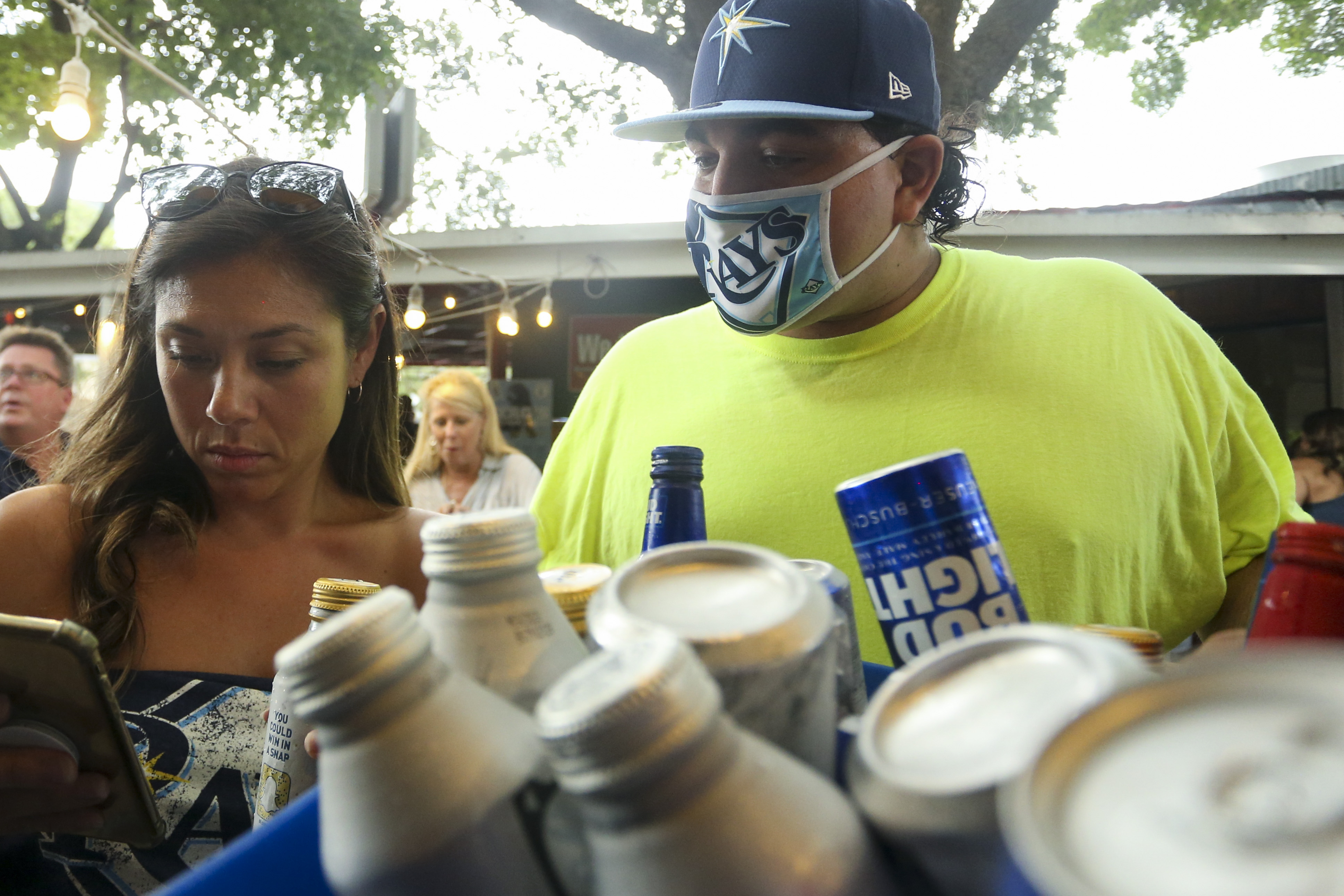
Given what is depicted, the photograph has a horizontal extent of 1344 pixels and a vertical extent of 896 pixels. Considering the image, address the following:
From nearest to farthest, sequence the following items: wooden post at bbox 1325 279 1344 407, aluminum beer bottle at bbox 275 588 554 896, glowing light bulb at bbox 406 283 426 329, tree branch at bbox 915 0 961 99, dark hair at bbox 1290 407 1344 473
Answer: aluminum beer bottle at bbox 275 588 554 896
dark hair at bbox 1290 407 1344 473
tree branch at bbox 915 0 961 99
glowing light bulb at bbox 406 283 426 329
wooden post at bbox 1325 279 1344 407

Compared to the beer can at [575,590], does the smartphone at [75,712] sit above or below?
below

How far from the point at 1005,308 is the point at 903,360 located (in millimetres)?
240

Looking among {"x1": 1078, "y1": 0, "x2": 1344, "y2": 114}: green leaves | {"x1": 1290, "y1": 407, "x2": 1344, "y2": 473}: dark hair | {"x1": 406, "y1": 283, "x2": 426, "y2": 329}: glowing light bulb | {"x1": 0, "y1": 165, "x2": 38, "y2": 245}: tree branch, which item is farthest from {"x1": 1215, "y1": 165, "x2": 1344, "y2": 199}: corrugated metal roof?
{"x1": 0, "y1": 165, "x2": 38, "y2": 245}: tree branch

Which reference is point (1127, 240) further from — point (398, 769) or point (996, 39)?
point (398, 769)

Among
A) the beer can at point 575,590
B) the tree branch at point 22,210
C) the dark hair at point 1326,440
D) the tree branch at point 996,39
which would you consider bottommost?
the dark hair at point 1326,440

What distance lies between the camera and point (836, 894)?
444 millimetres

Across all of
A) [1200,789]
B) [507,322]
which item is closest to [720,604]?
[1200,789]

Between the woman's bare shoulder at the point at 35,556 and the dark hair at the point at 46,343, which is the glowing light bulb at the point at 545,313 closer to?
the dark hair at the point at 46,343

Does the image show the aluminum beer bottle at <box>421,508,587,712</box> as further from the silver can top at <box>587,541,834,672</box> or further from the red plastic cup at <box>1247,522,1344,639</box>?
A: the red plastic cup at <box>1247,522,1344,639</box>

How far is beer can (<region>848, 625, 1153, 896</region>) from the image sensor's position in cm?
44

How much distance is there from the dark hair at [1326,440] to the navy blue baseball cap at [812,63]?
497 cm

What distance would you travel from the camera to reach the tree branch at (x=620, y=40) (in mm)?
6258

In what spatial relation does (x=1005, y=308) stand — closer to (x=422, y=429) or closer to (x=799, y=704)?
(x=799, y=704)

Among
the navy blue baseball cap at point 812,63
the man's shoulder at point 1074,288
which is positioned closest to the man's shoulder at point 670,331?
the navy blue baseball cap at point 812,63
